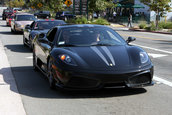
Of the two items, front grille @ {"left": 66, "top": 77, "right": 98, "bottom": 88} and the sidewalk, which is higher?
front grille @ {"left": 66, "top": 77, "right": 98, "bottom": 88}

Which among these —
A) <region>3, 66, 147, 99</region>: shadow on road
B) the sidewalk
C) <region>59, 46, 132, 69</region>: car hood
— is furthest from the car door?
the sidewalk

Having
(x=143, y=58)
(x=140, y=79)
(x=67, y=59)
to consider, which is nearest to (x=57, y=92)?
(x=67, y=59)

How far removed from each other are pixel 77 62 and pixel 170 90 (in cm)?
210

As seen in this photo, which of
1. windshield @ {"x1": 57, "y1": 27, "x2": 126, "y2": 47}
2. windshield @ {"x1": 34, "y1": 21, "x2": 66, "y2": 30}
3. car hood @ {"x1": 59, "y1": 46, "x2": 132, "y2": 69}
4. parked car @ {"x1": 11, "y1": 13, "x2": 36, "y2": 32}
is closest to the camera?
car hood @ {"x1": 59, "y1": 46, "x2": 132, "y2": 69}

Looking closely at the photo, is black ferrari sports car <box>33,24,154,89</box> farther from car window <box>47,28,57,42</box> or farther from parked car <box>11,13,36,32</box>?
parked car <box>11,13,36,32</box>

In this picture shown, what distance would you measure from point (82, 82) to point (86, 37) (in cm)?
170

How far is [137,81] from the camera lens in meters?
6.68

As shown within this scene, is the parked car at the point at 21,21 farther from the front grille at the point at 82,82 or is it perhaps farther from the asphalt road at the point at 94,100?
the front grille at the point at 82,82

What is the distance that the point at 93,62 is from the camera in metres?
6.66

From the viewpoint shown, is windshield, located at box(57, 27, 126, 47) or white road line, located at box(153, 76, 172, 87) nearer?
windshield, located at box(57, 27, 126, 47)

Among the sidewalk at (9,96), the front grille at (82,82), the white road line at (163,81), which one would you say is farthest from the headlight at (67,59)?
the white road line at (163,81)

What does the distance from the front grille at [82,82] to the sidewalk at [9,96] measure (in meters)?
1.03

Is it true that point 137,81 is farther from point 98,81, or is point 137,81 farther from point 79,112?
point 79,112

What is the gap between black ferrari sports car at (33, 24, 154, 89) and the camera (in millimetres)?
6461
